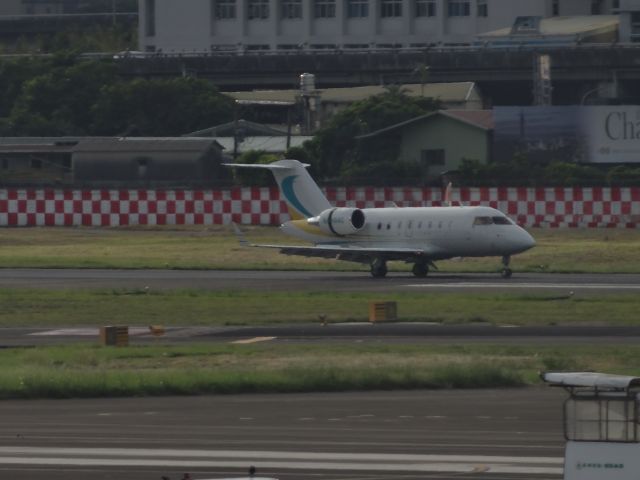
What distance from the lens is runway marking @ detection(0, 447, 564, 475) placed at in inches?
699

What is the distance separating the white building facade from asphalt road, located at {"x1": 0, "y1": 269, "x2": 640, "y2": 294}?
8048 cm

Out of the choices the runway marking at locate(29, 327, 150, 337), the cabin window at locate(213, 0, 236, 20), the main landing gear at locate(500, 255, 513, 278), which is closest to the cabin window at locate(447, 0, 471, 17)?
the cabin window at locate(213, 0, 236, 20)

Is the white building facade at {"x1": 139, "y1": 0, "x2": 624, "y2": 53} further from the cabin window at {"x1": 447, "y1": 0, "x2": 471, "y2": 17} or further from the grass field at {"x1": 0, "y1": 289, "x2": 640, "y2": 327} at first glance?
the grass field at {"x1": 0, "y1": 289, "x2": 640, "y2": 327}

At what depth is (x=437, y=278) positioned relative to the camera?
48.2 meters

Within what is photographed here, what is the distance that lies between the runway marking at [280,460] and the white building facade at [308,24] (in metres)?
111

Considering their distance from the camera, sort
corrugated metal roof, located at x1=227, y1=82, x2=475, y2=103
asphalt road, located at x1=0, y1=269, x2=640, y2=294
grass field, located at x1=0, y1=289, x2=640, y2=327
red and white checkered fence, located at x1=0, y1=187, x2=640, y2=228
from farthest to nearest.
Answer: corrugated metal roof, located at x1=227, y1=82, x2=475, y2=103 < red and white checkered fence, located at x1=0, y1=187, x2=640, y2=228 < asphalt road, located at x1=0, y1=269, x2=640, y2=294 < grass field, located at x1=0, y1=289, x2=640, y2=327

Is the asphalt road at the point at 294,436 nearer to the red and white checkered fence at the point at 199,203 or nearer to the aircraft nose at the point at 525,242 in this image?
the aircraft nose at the point at 525,242

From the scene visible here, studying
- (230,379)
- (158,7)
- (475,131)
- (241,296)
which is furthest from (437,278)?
(158,7)

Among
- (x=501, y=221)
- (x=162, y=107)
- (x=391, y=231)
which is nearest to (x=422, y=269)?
(x=391, y=231)

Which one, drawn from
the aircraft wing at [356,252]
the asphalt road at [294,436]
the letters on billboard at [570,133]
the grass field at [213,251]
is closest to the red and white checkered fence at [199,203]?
the grass field at [213,251]

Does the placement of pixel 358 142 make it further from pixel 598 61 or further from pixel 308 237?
pixel 308 237

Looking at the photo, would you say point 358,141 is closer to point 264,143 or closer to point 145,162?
point 264,143

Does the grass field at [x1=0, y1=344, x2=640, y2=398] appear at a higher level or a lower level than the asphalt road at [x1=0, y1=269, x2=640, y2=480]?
higher

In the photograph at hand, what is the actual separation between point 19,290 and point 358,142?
50.1 m
